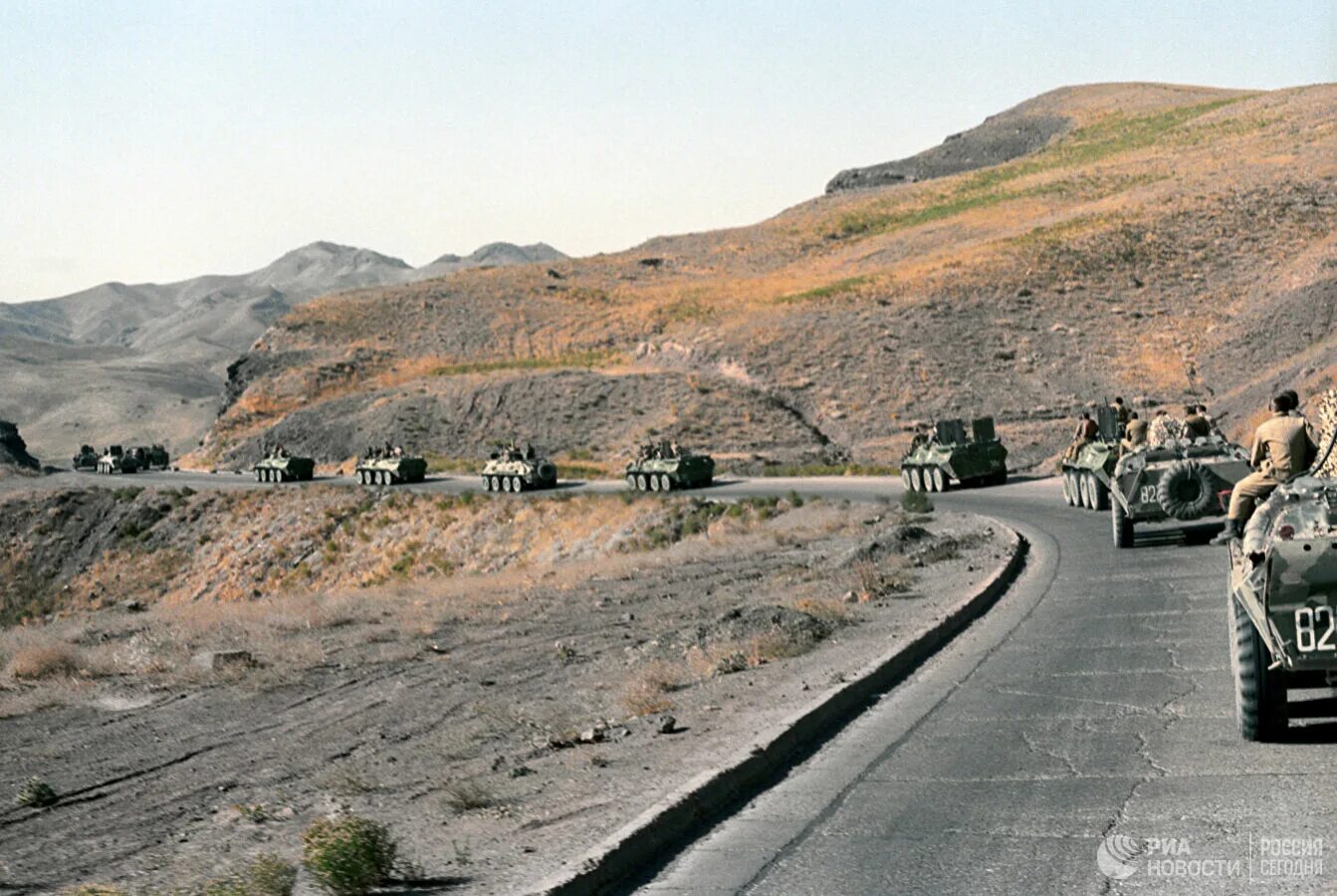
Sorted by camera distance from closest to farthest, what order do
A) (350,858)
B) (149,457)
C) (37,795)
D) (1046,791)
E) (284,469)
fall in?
(350,858), (1046,791), (37,795), (284,469), (149,457)

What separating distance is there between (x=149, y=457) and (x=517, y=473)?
137 feet

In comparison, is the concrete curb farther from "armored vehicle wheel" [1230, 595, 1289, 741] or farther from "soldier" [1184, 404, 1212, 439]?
"soldier" [1184, 404, 1212, 439]

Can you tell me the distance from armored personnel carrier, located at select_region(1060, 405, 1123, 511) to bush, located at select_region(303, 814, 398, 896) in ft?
74.6

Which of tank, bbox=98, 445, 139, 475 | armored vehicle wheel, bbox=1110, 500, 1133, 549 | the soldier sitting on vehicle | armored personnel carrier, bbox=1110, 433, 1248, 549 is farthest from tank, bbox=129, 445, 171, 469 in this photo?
armored personnel carrier, bbox=1110, 433, 1248, 549

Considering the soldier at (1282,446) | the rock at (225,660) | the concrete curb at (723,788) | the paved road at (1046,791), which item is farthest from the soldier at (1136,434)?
the rock at (225,660)

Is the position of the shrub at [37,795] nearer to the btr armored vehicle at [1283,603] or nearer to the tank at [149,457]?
the btr armored vehicle at [1283,603]

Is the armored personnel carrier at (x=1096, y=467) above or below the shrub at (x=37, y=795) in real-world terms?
above

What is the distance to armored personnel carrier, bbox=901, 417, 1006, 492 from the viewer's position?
42.0 meters

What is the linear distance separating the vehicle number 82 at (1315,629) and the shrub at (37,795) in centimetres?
1241

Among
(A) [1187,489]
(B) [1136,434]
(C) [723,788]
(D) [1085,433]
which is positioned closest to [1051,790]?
(C) [723,788]

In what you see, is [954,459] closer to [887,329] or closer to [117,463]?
[887,329]

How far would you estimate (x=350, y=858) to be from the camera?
773 centimetres

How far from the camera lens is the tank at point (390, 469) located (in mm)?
60562

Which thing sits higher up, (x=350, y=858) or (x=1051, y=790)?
(x=350, y=858)
